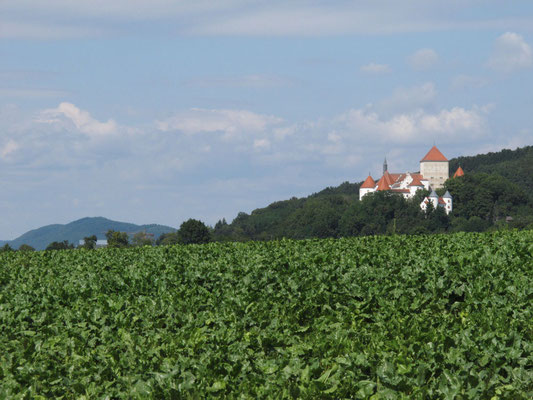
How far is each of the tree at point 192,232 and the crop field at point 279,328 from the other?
74240 mm

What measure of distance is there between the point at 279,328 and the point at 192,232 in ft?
276

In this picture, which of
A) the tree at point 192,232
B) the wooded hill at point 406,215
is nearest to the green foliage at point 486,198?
the wooded hill at point 406,215

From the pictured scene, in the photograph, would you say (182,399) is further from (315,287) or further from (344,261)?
(344,261)

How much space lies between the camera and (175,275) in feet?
Result: 55.4

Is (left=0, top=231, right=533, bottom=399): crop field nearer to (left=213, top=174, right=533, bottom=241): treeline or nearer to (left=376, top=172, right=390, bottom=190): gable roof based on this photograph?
(left=213, top=174, right=533, bottom=241): treeline

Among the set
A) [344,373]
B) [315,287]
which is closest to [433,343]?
[344,373]

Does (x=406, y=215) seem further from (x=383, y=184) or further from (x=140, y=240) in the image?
(x=140, y=240)

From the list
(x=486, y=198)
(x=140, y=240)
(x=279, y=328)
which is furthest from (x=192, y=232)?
(x=486, y=198)

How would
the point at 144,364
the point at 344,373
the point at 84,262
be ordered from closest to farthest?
the point at 344,373
the point at 144,364
the point at 84,262

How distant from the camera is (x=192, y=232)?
95375 millimetres

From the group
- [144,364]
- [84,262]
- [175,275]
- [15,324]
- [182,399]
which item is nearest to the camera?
[182,399]

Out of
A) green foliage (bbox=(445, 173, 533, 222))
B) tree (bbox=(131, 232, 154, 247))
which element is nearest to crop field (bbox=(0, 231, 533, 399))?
tree (bbox=(131, 232, 154, 247))

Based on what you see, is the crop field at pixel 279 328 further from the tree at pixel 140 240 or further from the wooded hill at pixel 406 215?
the wooded hill at pixel 406 215

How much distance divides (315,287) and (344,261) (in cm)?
243
